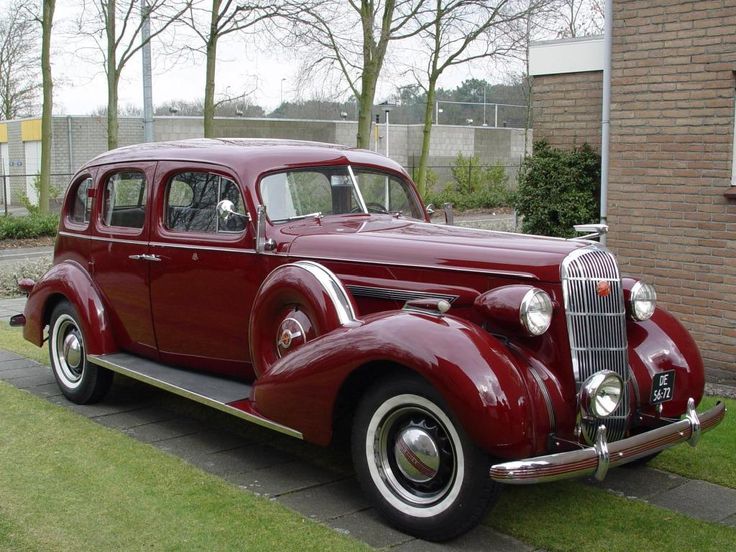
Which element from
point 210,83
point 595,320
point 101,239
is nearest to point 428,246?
point 595,320

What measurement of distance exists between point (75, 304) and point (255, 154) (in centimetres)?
197

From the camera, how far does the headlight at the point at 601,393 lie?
4094 millimetres

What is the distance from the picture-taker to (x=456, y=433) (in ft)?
13.3

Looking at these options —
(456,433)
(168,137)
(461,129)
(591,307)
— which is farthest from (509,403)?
(461,129)

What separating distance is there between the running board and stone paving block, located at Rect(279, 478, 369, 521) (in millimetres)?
342

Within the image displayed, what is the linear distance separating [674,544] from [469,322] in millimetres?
1431

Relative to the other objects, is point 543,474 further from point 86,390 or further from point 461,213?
point 461,213

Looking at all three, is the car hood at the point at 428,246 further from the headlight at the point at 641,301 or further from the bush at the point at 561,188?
the bush at the point at 561,188

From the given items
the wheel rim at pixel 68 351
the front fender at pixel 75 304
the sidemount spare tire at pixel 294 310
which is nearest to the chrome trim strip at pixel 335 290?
the sidemount spare tire at pixel 294 310

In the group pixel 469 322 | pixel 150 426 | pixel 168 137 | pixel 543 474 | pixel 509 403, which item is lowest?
pixel 150 426

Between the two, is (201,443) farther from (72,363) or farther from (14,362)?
(14,362)

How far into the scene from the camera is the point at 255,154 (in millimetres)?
5809

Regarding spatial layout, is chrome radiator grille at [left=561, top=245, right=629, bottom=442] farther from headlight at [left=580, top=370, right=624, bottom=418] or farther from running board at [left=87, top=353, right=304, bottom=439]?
running board at [left=87, top=353, right=304, bottom=439]

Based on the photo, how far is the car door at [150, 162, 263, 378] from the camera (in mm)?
5633
